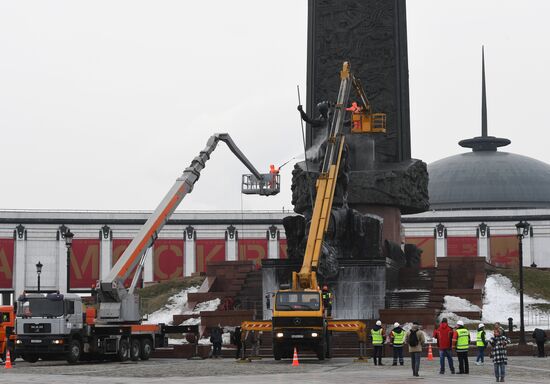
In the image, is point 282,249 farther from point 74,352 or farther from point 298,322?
point 298,322

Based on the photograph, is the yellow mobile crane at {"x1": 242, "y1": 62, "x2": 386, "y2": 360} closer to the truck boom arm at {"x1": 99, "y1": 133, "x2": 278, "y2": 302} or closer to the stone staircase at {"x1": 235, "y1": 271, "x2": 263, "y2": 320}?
the truck boom arm at {"x1": 99, "y1": 133, "x2": 278, "y2": 302}

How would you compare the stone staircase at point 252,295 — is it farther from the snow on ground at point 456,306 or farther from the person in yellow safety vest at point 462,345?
the person in yellow safety vest at point 462,345

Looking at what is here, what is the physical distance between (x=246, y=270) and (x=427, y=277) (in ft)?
35.5

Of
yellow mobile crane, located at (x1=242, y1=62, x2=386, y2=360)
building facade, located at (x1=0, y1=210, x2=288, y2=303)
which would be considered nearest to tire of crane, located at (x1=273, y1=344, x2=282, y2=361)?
yellow mobile crane, located at (x1=242, y1=62, x2=386, y2=360)

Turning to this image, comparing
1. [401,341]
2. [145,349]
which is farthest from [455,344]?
[145,349]

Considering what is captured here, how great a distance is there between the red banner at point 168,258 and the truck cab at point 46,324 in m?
57.3

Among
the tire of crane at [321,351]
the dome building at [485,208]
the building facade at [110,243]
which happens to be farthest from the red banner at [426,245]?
the tire of crane at [321,351]

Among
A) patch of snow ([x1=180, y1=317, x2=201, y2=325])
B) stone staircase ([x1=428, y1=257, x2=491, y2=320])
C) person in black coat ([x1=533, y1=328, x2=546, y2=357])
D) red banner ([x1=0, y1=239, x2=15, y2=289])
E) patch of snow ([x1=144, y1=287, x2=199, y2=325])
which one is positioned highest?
red banner ([x1=0, y1=239, x2=15, y2=289])

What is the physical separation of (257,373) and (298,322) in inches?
214

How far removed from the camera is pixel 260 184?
208 feet

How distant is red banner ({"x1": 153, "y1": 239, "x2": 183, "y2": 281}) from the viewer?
3991 inches

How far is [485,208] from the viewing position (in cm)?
10962

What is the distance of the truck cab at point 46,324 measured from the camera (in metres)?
43.1

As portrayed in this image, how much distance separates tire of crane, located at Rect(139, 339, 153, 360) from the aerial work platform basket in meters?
17.6
